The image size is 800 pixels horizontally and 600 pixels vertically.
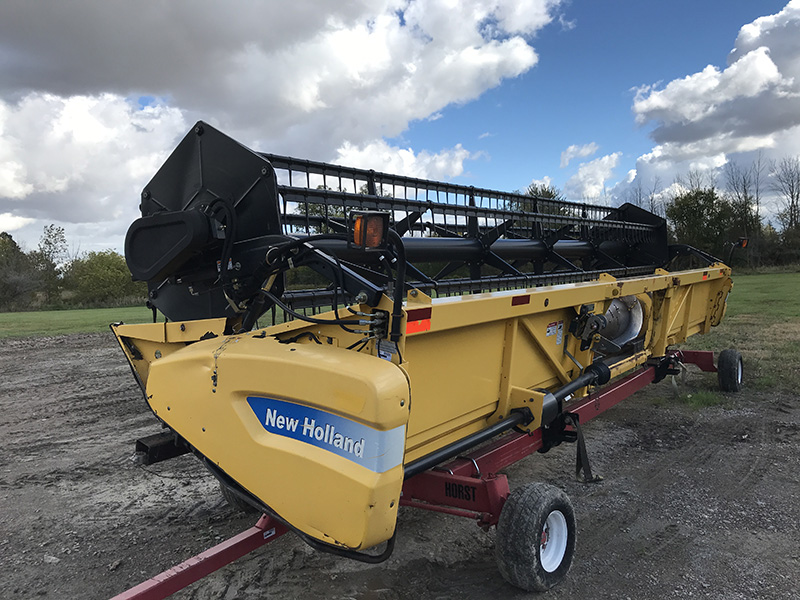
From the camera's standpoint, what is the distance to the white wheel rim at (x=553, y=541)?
9.23ft

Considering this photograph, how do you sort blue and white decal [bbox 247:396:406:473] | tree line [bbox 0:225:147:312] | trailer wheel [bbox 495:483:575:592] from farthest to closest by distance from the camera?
tree line [bbox 0:225:147:312] → trailer wheel [bbox 495:483:575:592] → blue and white decal [bbox 247:396:406:473]

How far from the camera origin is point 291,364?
2.20 metres

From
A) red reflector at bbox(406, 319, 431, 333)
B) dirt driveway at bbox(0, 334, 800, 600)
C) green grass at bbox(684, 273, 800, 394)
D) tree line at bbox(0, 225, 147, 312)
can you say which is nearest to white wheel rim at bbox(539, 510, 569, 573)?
dirt driveway at bbox(0, 334, 800, 600)

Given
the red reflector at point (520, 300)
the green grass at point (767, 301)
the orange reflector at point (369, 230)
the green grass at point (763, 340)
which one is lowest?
the green grass at point (763, 340)

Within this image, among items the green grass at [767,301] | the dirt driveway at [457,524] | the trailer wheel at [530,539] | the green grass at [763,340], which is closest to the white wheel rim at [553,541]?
the trailer wheel at [530,539]

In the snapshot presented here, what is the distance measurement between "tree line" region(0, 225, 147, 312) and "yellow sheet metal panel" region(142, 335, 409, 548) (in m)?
29.6

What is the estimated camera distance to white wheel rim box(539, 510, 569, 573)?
9.23 feet

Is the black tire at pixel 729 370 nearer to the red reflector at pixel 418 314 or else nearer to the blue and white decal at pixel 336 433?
the red reflector at pixel 418 314

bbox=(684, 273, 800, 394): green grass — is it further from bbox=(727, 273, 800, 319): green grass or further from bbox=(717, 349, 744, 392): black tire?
bbox=(717, 349, 744, 392): black tire

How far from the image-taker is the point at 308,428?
7.14 feet

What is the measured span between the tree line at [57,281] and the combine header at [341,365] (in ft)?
94.1

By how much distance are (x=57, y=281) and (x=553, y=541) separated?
44.8 meters

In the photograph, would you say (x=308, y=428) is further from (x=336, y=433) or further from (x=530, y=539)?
(x=530, y=539)

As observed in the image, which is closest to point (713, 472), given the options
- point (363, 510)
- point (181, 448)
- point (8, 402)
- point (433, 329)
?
point (433, 329)
